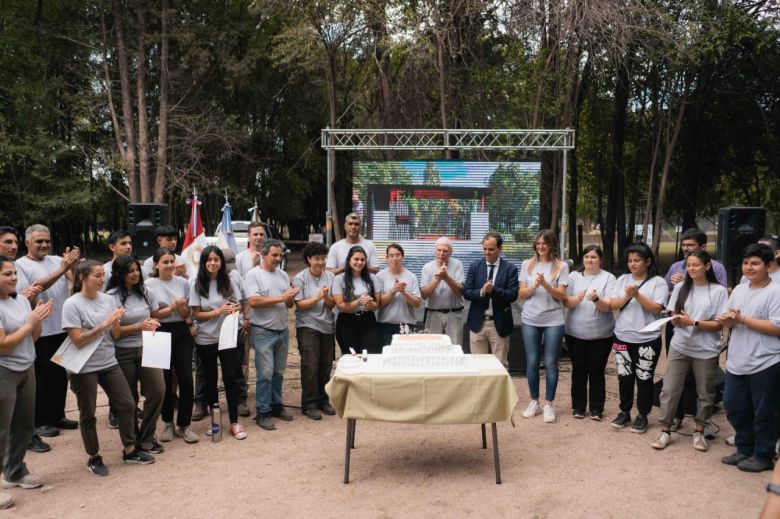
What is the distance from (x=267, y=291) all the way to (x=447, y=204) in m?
4.84

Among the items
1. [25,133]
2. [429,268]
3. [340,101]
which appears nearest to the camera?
[429,268]

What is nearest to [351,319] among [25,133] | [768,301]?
[768,301]

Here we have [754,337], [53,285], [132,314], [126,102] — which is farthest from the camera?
[126,102]

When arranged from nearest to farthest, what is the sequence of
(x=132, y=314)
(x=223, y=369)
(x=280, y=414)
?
1. (x=132, y=314)
2. (x=223, y=369)
3. (x=280, y=414)

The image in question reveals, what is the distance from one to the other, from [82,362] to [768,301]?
4807 millimetres

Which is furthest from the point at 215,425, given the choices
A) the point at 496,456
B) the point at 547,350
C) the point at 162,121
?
the point at 162,121

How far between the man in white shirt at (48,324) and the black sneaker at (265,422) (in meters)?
1.72

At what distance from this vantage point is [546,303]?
6.11m

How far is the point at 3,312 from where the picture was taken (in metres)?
4.25

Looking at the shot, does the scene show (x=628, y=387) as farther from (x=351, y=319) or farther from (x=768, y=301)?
(x=351, y=319)

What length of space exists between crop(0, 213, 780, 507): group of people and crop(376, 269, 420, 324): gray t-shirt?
13 millimetres

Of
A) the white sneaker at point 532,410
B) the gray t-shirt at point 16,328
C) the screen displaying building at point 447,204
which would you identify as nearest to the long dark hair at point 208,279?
the gray t-shirt at point 16,328

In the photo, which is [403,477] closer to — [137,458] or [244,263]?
[137,458]

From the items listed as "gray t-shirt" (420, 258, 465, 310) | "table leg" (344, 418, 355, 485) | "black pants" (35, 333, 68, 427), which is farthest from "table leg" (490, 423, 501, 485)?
"black pants" (35, 333, 68, 427)
